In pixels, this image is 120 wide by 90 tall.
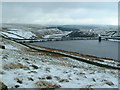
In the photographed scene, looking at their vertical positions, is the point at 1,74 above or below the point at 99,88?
above

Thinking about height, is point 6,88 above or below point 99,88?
above

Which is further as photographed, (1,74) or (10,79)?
(1,74)

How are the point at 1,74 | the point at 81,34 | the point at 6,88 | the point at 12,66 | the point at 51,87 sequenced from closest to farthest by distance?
the point at 6,88, the point at 51,87, the point at 1,74, the point at 12,66, the point at 81,34

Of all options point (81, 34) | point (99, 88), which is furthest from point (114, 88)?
point (81, 34)

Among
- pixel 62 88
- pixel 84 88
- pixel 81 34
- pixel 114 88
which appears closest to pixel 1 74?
pixel 62 88

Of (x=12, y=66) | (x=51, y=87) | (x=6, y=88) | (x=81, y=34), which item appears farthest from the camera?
(x=81, y=34)

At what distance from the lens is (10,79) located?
27.7 ft

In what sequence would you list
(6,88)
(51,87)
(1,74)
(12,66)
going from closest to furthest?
(6,88) → (51,87) → (1,74) → (12,66)

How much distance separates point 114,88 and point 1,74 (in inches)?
303

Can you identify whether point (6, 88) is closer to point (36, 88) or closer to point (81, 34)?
point (36, 88)

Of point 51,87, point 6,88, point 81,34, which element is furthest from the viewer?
point 81,34

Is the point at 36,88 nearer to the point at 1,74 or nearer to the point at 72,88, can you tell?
the point at 72,88

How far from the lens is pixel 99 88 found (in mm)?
8430

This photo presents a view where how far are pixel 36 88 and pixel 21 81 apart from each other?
1199 millimetres
